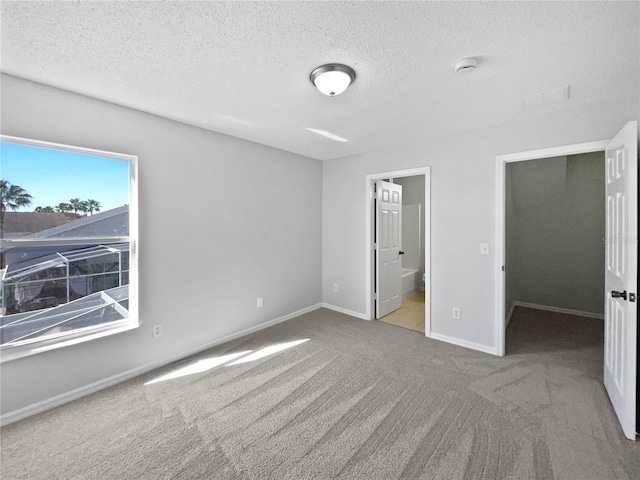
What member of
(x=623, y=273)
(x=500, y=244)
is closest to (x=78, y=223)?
(x=500, y=244)

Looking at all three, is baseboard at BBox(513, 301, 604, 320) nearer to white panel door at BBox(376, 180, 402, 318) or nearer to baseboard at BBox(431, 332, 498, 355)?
white panel door at BBox(376, 180, 402, 318)

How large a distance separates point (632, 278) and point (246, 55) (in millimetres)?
2857

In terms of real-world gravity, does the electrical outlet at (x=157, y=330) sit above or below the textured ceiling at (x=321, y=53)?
below

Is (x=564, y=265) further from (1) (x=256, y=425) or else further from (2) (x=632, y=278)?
(1) (x=256, y=425)

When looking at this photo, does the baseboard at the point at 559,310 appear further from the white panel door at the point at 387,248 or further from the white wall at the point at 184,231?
Result: the white wall at the point at 184,231

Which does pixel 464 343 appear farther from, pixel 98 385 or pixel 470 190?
pixel 98 385

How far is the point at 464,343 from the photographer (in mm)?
3148

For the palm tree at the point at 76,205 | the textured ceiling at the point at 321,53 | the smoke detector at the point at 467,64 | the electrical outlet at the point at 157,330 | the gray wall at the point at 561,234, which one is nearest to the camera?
the textured ceiling at the point at 321,53

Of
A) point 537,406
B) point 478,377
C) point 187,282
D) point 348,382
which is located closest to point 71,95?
point 187,282

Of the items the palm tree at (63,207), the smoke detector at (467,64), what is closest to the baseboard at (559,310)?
the smoke detector at (467,64)

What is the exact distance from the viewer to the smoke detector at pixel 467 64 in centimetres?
175

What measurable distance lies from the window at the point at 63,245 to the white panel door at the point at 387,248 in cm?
305

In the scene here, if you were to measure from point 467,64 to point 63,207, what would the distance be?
3163 mm

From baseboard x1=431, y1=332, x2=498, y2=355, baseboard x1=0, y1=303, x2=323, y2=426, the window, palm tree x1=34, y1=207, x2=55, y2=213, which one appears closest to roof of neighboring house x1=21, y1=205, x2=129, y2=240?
the window
